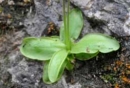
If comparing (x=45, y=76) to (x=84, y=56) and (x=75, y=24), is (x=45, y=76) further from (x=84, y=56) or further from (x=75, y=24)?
(x=75, y=24)

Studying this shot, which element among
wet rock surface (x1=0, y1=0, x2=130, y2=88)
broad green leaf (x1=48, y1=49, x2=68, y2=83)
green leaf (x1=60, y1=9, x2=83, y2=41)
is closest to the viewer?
broad green leaf (x1=48, y1=49, x2=68, y2=83)

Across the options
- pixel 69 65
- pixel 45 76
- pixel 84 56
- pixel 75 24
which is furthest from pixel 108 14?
pixel 45 76

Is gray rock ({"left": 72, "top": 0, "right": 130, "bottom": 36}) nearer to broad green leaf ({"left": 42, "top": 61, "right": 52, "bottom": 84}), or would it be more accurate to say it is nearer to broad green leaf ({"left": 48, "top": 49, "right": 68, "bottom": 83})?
broad green leaf ({"left": 48, "top": 49, "right": 68, "bottom": 83})

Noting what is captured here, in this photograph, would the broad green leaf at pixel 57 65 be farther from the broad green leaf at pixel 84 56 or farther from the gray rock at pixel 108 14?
the gray rock at pixel 108 14

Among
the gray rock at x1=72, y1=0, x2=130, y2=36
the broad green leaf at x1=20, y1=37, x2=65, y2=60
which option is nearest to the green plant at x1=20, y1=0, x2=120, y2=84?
the broad green leaf at x1=20, y1=37, x2=65, y2=60

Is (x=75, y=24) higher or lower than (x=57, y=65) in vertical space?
higher

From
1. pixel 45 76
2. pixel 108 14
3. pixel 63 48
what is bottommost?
pixel 45 76

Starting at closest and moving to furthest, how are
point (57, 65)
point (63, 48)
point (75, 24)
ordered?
point (57, 65) → point (63, 48) → point (75, 24)
